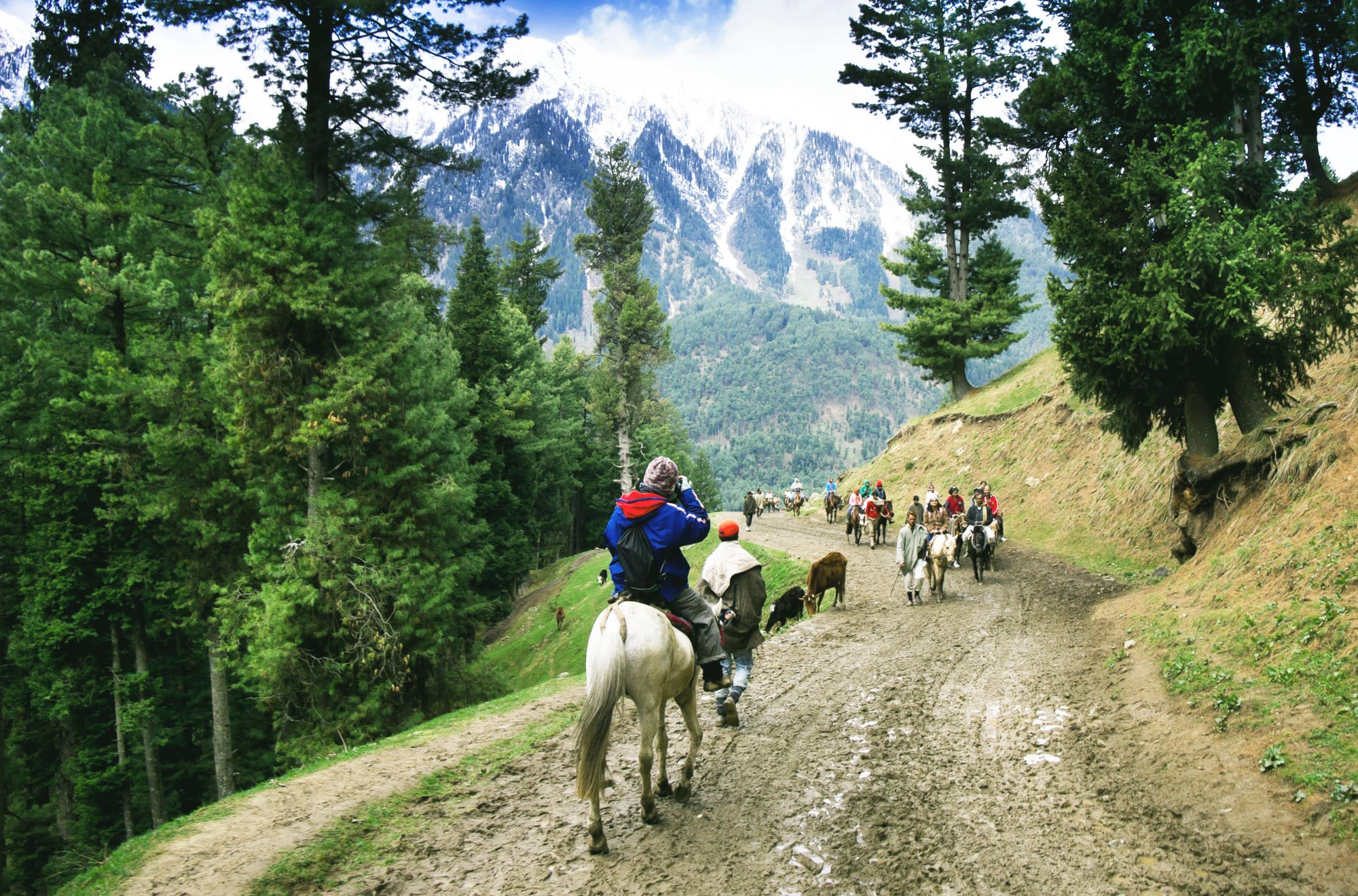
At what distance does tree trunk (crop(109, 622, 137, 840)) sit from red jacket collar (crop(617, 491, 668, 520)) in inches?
722

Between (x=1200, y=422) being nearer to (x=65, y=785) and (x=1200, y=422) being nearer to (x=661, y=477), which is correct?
(x=661, y=477)

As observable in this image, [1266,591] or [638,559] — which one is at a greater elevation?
[638,559]

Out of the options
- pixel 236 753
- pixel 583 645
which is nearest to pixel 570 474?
pixel 583 645

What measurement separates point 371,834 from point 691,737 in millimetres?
2797

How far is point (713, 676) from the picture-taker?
654 centimetres

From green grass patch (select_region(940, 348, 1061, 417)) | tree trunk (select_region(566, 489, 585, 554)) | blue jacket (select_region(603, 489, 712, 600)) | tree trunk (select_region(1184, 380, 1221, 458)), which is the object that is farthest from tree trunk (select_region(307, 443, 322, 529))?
tree trunk (select_region(566, 489, 585, 554))

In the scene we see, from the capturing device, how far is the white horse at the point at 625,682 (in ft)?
16.6

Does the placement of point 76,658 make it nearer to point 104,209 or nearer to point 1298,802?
point 104,209

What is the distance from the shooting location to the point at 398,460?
14.5 m

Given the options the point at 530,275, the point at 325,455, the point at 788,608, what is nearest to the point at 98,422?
the point at 325,455

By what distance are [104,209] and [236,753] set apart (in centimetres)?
1582

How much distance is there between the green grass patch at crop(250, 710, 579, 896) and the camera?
5.12 meters

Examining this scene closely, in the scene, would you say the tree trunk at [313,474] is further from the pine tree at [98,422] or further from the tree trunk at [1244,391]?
the tree trunk at [1244,391]

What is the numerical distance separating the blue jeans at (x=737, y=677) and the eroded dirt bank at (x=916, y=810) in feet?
0.88
